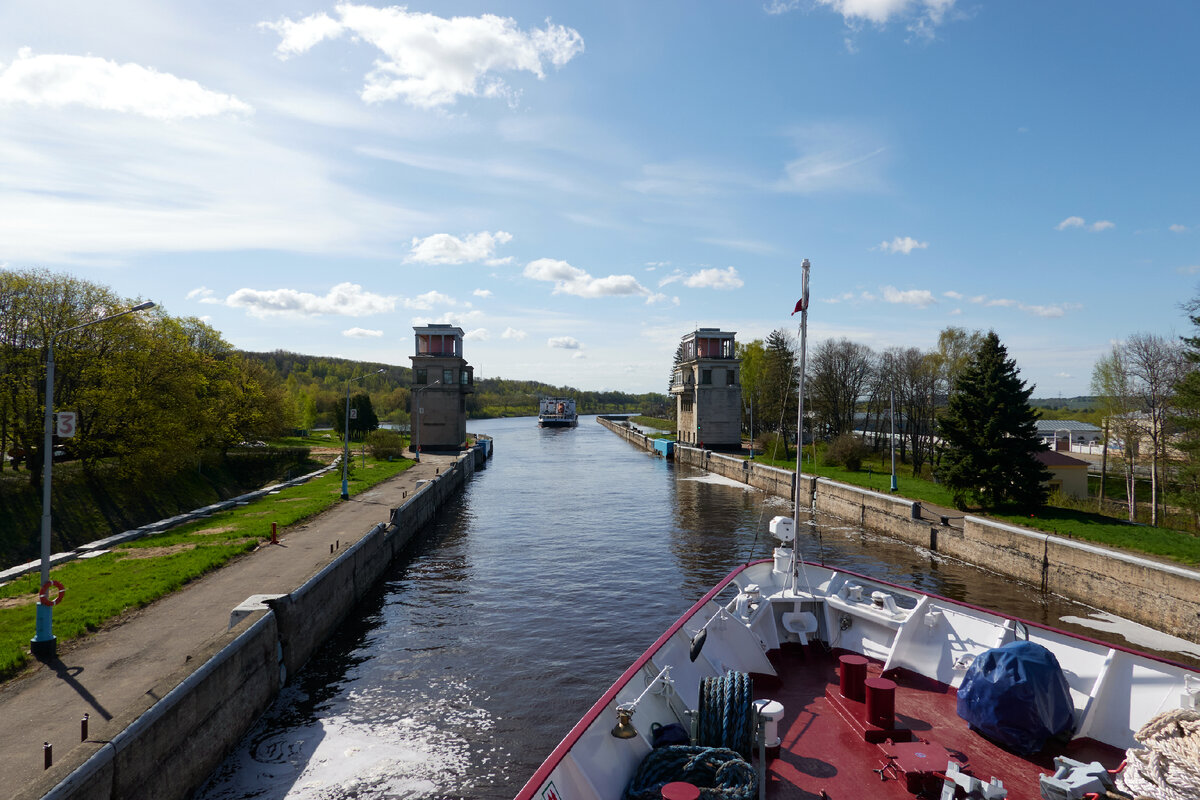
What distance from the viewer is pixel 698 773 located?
295 inches

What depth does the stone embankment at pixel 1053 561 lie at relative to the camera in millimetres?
18469

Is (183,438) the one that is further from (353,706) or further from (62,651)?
(353,706)

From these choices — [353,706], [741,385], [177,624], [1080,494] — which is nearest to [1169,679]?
[353,706]

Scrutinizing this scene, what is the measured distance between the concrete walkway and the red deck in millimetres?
9634

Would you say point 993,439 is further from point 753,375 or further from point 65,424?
point 753,375

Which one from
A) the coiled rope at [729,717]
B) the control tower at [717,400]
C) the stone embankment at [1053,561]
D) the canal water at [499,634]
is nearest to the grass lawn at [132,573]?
the canal water at [499,634]

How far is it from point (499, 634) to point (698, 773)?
1247 centimetres

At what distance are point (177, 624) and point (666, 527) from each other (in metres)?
25.2

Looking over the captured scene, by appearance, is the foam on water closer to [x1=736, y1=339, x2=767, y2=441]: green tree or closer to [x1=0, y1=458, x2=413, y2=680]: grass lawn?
[x1=0, y1=458, x2=413, y2=680]: grass lawn

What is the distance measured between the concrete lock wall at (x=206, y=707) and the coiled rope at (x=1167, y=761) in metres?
12.7

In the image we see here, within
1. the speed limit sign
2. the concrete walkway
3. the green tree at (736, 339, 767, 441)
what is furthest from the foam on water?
the green tree at (736, 339, 767, 441)

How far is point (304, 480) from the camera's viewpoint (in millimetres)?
42406

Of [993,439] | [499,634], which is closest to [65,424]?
[499,634]

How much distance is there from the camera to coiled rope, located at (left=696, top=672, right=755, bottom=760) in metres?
8.23
